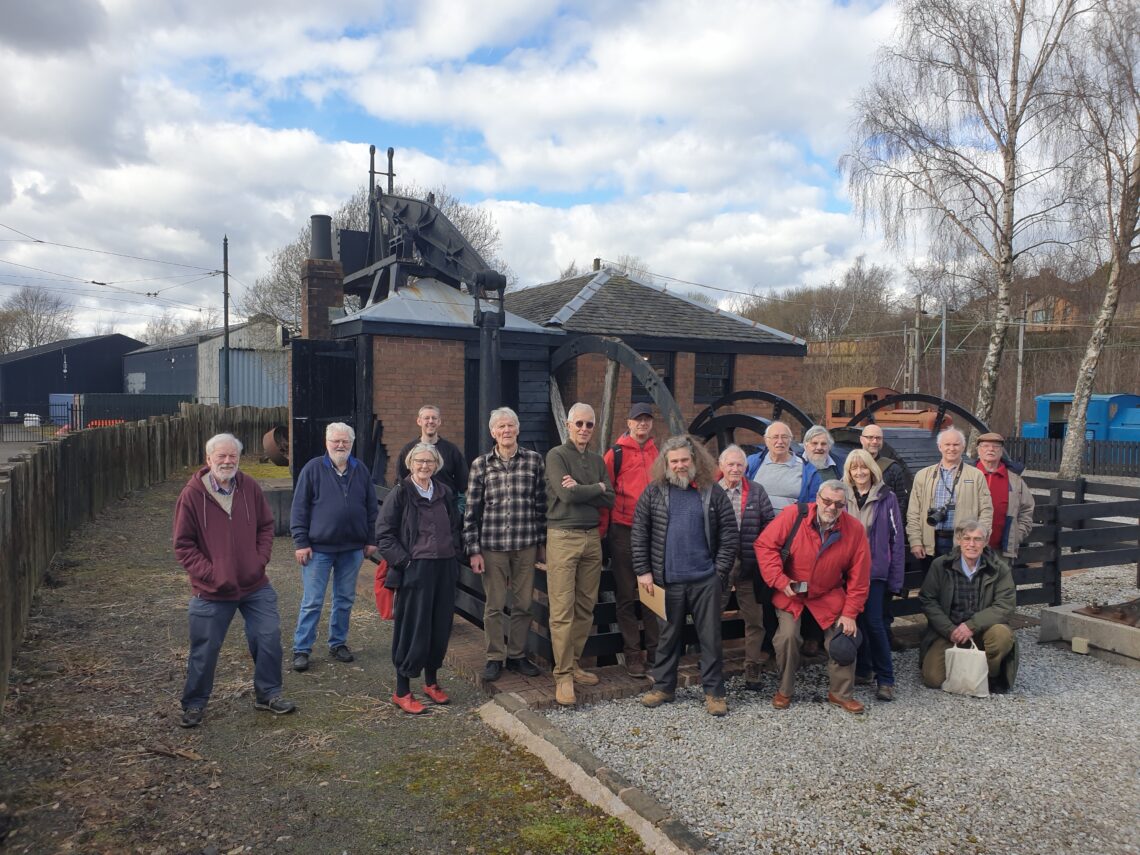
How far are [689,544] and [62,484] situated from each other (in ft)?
26.4

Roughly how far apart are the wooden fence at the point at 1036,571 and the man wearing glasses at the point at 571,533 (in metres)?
0.40

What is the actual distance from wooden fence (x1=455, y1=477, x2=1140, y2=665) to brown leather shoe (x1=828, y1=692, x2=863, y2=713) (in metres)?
0.91

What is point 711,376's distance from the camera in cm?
1561

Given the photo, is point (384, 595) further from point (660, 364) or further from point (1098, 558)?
point (660, 364)

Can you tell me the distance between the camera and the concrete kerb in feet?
11.2

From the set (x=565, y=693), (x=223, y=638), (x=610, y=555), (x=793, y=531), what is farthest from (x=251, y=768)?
(x=793, y=531)

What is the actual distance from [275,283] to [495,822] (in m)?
34.7

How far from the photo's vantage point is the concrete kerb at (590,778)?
3.40m

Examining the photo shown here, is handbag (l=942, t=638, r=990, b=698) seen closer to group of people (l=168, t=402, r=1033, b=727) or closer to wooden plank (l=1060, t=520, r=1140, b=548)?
group of people (l=168, t=402, r=1033, b=727)

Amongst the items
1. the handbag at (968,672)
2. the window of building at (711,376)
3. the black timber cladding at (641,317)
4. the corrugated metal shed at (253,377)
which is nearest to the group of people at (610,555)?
the handbag at (968,672)

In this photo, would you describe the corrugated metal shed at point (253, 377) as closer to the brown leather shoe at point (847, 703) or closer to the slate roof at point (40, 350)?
the slate roof at point (40, 350)

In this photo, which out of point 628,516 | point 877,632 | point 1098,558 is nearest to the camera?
point 877,632

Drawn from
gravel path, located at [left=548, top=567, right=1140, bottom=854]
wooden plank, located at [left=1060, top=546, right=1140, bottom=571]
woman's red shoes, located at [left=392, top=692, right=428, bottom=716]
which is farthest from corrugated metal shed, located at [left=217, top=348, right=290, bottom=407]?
gravel path, located at [left=548, top=567, right=1140, bottom=854]

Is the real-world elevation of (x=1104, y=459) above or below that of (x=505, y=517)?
below
